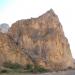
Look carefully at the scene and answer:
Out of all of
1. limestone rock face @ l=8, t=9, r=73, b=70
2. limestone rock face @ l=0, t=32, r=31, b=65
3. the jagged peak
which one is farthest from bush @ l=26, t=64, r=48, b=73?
the jagged peak

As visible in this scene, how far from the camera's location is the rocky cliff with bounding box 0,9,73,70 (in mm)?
134750

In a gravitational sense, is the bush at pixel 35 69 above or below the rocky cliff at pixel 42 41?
below

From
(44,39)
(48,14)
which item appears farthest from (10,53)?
(48,14)

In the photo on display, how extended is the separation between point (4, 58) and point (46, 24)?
132 ft

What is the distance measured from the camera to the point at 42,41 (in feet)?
481

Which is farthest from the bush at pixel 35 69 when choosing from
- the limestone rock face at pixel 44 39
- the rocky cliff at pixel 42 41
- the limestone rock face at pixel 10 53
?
the limestone rock face at pixel 44 39

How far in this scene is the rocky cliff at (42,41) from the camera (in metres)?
135

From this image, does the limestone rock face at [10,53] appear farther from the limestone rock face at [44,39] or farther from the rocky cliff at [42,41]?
the limestone rock face at [44,39]

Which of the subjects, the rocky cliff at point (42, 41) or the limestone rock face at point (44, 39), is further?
the limestone rock face at point (44, 39)

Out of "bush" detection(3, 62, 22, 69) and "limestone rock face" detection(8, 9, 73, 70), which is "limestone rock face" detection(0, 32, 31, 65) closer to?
"bush" detection(3, 62, 22, 69)

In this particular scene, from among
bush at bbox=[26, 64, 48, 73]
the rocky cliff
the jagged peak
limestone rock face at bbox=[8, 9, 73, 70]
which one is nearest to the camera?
bush at bbox=[26, 64, 48, 73]

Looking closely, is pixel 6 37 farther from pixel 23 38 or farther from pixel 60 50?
pixel 60 50

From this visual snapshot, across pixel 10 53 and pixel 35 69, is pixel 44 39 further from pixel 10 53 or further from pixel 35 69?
pixel 35 69

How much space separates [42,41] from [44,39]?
2.32 m
